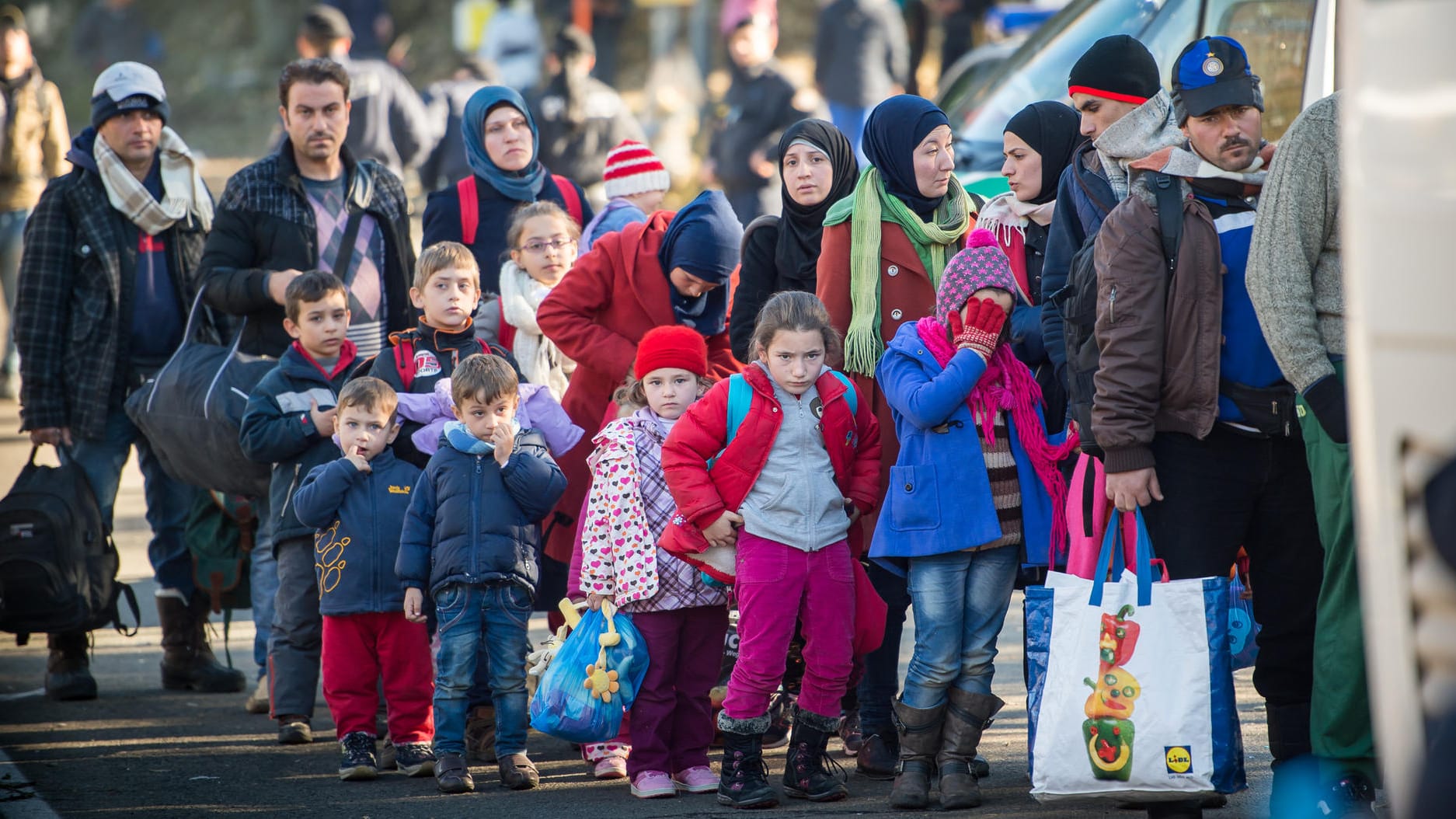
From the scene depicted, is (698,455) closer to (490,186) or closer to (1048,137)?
(1048,137)

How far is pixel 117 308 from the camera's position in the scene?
695 cm

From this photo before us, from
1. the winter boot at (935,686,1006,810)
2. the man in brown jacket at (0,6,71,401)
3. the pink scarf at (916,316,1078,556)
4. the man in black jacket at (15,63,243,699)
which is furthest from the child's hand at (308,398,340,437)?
the man in brown jacket at (0,6,71,401)

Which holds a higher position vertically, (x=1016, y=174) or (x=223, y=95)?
(x=223, y=95)

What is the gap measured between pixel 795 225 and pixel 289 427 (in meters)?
1.94

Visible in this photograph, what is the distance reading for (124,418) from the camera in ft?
23.1

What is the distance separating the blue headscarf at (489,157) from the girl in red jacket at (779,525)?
2.11 m

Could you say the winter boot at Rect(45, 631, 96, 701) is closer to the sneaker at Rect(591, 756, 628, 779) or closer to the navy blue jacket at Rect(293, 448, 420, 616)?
the navy blue jacket at Rect(293, 448, 420, 616)

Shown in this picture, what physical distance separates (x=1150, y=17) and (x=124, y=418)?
16.4ft

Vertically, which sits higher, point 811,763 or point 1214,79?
point 1214,79

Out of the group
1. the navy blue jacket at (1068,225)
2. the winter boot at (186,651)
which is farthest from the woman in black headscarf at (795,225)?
the winter boot at (186,651)

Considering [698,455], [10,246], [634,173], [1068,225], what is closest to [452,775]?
[698,455]

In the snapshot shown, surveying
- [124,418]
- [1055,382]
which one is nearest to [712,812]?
[1055,382]

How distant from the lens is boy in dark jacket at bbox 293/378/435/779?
556 centimetres

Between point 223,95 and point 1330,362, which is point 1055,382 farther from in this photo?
point 223,95
